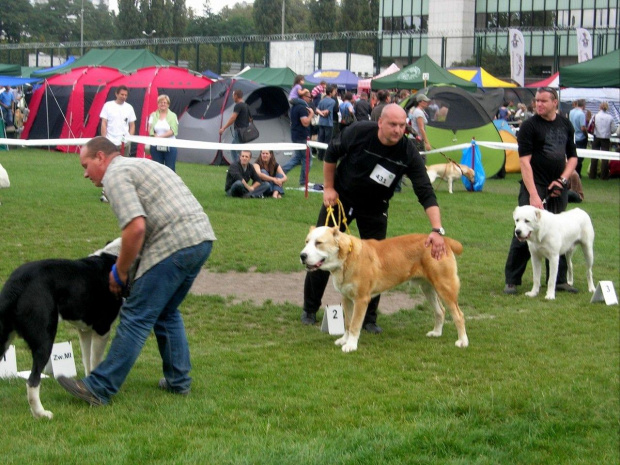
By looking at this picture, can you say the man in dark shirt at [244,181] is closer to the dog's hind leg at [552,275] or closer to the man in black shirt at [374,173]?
the dog's hind leg at [552,275]

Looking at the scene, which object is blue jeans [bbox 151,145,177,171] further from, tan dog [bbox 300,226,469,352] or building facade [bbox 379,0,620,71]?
building facade [bbox 379,0,620,71]

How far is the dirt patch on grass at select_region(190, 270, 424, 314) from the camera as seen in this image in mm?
8312

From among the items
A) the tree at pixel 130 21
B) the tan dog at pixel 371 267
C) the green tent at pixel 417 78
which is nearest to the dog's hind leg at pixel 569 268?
the tan dog at pixel 371 267

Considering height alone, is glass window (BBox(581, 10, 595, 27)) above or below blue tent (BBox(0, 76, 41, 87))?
above

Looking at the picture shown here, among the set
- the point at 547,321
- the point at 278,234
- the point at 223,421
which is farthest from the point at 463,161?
the point at 223,421

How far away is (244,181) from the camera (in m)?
15.3

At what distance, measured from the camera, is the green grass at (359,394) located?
4434 mm

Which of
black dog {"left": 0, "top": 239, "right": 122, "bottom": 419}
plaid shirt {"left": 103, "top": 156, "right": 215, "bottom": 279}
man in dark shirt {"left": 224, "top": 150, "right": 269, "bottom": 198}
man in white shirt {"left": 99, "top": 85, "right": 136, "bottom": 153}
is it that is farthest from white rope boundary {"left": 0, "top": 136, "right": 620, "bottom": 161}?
plaid shirt {"left": 103, "top": 156, "right": 215, "bottom": 279}

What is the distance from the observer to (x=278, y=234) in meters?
11.7

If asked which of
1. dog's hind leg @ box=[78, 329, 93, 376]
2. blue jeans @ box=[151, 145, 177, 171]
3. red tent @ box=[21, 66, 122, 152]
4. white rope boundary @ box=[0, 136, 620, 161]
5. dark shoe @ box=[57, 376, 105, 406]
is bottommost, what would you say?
dark shoe @ box=[57, 376, 105, 406]

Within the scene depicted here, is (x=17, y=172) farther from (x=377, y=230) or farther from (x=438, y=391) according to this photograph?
(x=438, y=391)

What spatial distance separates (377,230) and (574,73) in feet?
47.5

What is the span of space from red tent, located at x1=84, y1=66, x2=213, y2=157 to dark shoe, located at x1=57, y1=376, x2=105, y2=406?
59.3ft

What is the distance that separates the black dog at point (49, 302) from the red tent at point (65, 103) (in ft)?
65.0
